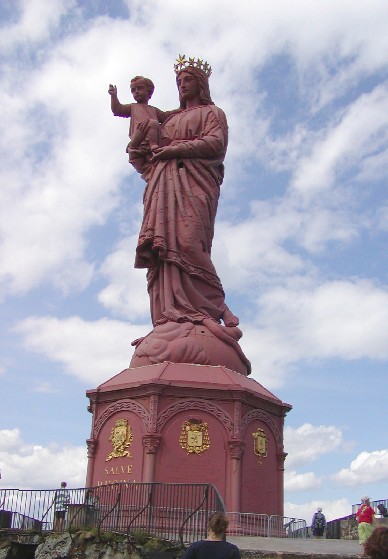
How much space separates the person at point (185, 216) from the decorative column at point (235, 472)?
3526 millimetres

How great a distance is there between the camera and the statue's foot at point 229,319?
2019 cm

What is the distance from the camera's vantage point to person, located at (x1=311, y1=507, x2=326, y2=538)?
1842 centimetres

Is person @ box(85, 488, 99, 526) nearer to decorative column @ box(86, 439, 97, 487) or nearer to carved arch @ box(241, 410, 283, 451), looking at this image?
decorative column @ box(86, 439, 97, 487)

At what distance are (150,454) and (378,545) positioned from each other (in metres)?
12.5

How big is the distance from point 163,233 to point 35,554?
962 centimetres

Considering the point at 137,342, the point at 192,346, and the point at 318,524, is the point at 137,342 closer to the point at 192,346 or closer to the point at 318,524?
the point at 192,346

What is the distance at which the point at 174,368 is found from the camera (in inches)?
711

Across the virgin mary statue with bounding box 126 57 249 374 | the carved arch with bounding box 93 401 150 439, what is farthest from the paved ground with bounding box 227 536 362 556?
the virgin mary statue with bounding box 126 57 249 374

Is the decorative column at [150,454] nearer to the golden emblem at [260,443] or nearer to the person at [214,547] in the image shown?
the golden emblem at [260,443]

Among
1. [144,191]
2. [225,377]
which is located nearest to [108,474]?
[225,377]

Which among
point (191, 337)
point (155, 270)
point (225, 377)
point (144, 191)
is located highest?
point (144, 191)

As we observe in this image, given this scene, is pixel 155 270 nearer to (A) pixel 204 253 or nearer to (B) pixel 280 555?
(A) pixel 204 253

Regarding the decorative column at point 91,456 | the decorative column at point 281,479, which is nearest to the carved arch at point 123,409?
the decorative column at point 91,456

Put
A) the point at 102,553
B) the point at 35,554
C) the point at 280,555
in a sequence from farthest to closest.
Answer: the point at 35,554 → the point at 102,553 → the point at 280,555
